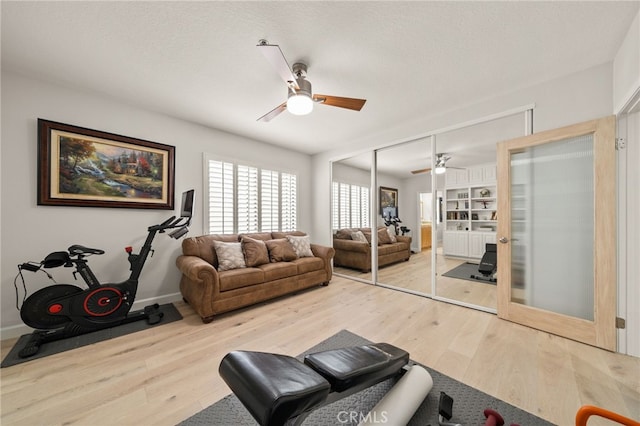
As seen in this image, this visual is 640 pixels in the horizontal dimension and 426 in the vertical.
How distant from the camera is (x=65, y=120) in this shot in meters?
2.57

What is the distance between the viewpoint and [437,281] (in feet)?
13.8

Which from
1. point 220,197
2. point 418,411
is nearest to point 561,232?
point 418,411

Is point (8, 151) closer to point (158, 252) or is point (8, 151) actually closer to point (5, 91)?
point (5, 91)

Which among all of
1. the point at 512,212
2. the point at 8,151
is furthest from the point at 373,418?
the point at 8,151

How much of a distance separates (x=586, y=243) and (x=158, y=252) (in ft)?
16.1

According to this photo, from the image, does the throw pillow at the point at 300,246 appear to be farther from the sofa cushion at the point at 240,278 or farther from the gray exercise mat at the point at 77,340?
the gray exercise mat at the point at 77,340

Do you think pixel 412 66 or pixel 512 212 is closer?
pixel 412 66

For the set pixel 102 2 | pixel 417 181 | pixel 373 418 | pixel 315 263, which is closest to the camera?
pixel 373 418

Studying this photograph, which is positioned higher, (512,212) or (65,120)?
(65,120)

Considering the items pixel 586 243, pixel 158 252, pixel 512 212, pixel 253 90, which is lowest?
pixel 158 252

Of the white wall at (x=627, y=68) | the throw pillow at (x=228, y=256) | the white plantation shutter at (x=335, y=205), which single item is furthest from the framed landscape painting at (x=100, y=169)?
the white wall at (x=627, y=68)

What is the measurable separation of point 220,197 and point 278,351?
8.51ft

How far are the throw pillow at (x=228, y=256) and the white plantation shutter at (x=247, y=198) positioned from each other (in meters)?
0.72

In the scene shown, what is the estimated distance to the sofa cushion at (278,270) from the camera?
3.19m
